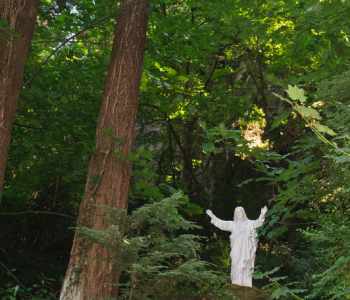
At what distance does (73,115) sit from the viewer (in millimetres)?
9195

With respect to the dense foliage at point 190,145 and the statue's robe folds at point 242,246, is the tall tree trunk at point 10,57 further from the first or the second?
the statue's robe folds at point 242,246

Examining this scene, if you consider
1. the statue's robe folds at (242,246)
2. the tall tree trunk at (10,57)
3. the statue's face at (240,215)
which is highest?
the tall tree trunk at (10,57)

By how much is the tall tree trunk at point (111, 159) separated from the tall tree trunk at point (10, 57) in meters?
1.15

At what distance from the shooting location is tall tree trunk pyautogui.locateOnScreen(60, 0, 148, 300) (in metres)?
6.44

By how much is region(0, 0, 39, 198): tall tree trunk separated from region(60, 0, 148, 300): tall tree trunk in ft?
3.76

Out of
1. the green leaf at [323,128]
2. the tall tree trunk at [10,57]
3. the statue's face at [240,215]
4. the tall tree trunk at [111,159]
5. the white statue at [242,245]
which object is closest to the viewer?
the green leaf at [323,128]

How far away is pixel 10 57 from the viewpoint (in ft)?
20.4

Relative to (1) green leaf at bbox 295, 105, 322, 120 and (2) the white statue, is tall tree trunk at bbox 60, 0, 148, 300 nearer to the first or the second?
(2) the white statue

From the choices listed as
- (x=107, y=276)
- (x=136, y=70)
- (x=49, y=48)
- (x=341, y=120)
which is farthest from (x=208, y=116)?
(x=341, y=120)

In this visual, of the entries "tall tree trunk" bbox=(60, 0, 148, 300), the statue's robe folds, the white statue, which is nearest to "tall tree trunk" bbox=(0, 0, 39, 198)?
"tall tree trunk" bbox=(60, 0, 148, 300)

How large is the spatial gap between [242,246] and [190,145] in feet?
19.0

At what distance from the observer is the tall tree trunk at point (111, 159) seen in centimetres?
644

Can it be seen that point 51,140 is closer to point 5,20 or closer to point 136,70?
point 136,70

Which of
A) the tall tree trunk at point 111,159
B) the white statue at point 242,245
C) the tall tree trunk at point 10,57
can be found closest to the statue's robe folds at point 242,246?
the white statue at point 242,245
